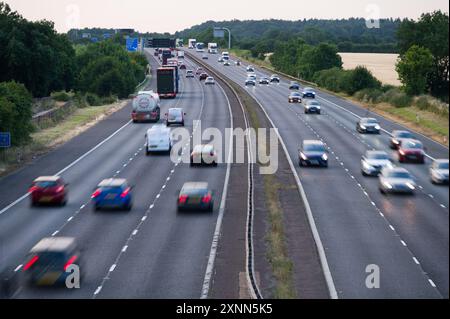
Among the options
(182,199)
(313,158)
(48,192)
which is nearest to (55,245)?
(182,199)

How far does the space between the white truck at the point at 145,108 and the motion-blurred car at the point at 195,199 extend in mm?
49012

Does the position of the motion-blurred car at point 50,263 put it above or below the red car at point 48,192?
above

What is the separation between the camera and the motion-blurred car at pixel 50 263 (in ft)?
83.7

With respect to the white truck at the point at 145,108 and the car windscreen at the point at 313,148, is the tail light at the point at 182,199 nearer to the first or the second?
the car windscreen at the point at 313,148

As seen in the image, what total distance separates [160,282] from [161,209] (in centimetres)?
1495

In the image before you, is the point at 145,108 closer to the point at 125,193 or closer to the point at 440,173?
the point at 125,193

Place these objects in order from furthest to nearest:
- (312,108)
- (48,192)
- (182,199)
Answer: (312,108), (48,192), (182,199)

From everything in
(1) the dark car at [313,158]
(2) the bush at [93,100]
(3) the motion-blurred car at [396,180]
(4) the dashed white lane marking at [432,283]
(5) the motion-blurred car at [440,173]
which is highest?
(5) the motion-blurred car at [440,173]

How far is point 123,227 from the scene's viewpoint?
3831 cm

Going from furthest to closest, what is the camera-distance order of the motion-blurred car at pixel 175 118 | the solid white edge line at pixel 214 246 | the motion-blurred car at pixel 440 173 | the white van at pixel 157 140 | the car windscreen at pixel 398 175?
the motion-blurred car at pixel 175 118
the white van at pixel 157 140
the car windscreen at pixel 398 175
the solid white edge line at pixel 214 246
the motion-blurred car at pixel 440 173

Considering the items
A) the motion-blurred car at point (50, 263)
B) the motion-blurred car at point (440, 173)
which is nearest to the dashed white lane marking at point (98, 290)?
the motion-blurred car at point (50, 263)

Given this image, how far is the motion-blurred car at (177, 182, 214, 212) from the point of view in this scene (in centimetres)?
4127

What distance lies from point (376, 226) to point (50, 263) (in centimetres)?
1668

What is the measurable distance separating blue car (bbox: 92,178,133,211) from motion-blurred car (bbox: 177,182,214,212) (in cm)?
310
